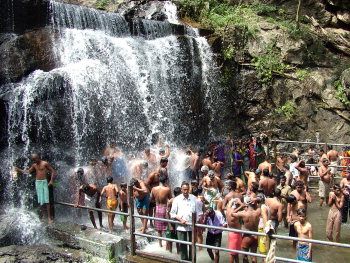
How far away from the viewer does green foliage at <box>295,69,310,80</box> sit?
19969mm

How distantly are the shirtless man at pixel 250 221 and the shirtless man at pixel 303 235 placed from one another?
762 mm

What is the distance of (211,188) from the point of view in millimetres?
10125

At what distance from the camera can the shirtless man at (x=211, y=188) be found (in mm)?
9976

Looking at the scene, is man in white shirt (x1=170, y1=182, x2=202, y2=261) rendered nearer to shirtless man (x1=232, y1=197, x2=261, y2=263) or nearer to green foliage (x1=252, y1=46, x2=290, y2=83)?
shirtless man (x1=232, y1=197, x2=261, y2=263)

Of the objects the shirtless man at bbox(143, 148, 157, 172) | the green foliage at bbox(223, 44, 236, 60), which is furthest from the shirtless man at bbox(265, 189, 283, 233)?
the green foliage at bbox(223, 44, 236, 60)

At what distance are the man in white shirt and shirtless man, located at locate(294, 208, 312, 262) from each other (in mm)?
1933

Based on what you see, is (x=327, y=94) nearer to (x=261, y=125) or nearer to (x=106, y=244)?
(x=261, y=125)

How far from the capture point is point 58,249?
31.6 ft

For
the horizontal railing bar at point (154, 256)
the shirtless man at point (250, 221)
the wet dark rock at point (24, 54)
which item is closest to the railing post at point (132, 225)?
the horizontal railing bar at point (154, 256)

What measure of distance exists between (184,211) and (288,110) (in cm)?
1249

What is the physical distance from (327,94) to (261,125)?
10.6 feet

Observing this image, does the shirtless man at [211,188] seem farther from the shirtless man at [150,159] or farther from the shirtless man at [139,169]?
the shirtless man at [150,159]

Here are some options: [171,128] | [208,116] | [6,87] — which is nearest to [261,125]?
[208,116]

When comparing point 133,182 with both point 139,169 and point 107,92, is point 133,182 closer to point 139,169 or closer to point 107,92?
point 139,169
